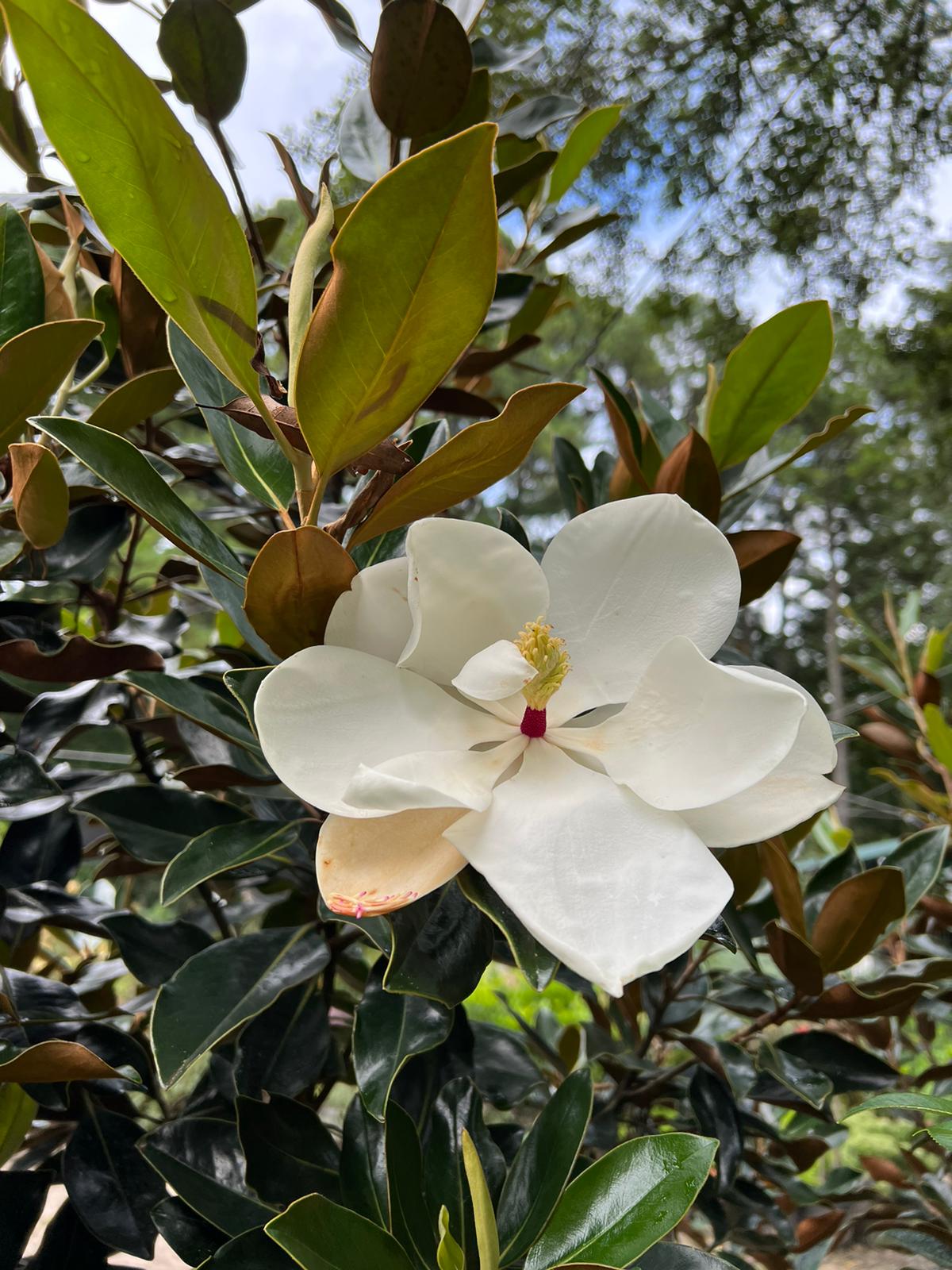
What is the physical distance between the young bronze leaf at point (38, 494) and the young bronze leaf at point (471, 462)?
19 cm

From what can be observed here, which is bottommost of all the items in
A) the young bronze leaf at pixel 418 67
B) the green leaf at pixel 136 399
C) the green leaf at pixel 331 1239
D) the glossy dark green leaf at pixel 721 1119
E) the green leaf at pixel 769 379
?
the glossy dark green leaf at pixel 721 1119

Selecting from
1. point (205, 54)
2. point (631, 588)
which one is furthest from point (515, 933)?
point (205, 54)

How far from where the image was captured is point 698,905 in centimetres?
33

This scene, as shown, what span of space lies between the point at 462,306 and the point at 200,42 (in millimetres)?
472

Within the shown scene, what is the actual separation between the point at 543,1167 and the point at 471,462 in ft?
1.26

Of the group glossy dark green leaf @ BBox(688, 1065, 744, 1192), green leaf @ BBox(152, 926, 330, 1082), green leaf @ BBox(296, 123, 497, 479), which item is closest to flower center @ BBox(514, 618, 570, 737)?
green leaf @ BBox(296, 123, 497, 479)

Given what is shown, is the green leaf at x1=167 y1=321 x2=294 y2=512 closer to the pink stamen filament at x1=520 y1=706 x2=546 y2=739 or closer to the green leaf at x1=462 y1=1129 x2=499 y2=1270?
the pink stamen filament at x1=520 y1=706 x2=546 y2=739

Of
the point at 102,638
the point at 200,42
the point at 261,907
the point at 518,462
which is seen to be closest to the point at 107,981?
the point at 261,907

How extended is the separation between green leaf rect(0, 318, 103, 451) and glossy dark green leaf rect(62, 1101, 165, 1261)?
44 cm

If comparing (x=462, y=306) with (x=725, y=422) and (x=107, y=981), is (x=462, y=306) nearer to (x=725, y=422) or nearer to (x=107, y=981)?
(x=725, y=422)

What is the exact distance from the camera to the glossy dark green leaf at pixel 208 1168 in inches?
20.4

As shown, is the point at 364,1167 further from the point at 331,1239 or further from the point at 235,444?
the point at 235,444

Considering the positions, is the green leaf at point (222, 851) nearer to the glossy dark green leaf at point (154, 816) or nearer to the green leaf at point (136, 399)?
the glossy dark green leaf at point (154, 816)

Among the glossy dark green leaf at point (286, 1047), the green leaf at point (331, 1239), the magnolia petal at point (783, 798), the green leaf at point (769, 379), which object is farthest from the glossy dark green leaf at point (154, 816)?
the green leaf at point (769, 379)
